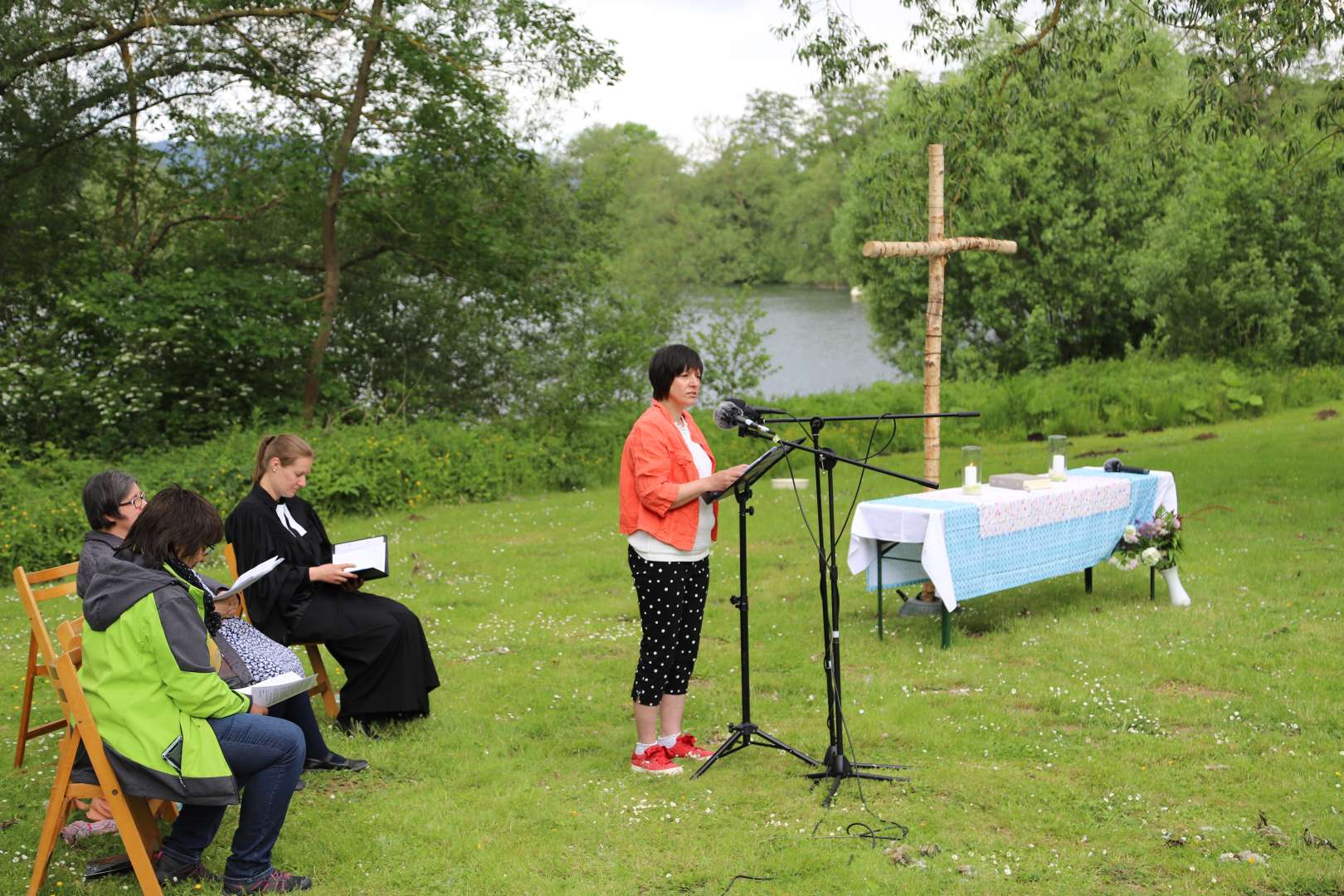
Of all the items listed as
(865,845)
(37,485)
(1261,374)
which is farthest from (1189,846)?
(1261,374)

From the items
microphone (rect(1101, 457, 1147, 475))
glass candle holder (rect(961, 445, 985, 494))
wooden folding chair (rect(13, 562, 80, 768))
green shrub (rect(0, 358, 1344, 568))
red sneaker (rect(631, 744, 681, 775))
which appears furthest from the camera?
green shrub (rect(0, 358, 1344, 568))

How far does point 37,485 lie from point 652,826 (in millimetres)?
10834

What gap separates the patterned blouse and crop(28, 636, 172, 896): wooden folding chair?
0.62 metres

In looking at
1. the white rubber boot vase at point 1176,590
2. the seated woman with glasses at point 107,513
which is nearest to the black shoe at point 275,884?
the seated woman with glasses at point 107,513

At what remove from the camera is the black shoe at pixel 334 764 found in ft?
18.8

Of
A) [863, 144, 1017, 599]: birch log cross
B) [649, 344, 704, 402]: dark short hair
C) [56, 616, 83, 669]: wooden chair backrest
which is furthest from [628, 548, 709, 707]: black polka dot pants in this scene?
[863, 144, 1017, 599]: birch log cross

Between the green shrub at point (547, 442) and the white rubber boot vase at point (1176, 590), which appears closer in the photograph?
the white rubber boot vase at point (1176, 590)

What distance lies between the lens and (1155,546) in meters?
8.39

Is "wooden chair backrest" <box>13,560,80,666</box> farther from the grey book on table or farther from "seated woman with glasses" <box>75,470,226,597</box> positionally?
the grey book on table

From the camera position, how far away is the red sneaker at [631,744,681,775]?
5.66m

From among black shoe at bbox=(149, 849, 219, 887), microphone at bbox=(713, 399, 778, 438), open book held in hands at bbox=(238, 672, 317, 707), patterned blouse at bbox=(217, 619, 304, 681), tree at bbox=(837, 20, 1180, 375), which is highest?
tree at bbox=(837, 20, 1180, 375)

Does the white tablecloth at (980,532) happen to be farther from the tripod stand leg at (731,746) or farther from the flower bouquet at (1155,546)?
the tripod stand leg at (731,746)

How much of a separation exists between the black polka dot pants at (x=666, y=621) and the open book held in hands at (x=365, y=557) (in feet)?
4.51

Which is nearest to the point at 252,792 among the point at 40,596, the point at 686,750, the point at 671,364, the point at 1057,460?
the point at 40,596
